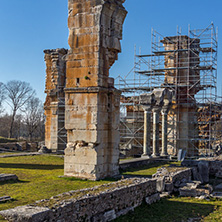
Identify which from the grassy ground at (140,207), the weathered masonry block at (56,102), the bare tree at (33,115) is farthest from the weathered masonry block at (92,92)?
the bare tree at (33,115)

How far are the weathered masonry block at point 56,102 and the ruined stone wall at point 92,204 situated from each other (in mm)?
15290

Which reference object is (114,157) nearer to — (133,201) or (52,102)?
(133,201)

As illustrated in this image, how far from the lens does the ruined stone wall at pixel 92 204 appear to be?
553cm

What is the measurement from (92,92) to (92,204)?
5.38 m

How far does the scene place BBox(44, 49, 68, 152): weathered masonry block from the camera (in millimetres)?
23734

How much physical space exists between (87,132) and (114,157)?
138cm

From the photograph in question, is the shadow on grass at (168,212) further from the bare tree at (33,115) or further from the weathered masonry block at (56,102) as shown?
the bare tree at (33,115)

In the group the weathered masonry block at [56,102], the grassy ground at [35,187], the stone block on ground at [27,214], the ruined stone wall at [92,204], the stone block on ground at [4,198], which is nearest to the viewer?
the stone block on ground at [27,214]

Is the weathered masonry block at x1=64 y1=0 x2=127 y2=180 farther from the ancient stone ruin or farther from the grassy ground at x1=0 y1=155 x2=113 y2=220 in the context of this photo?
the grassy ground at x1=0 y1=155 x2=113 y2=220

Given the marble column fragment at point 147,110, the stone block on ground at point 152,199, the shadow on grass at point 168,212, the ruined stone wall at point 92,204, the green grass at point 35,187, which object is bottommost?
the shadow on grass at point 168,212

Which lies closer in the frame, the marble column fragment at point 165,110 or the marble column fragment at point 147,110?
the marble column fragment at point 147,110

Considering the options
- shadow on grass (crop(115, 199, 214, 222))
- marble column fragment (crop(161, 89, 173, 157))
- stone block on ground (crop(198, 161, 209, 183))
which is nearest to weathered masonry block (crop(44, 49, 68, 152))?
marble column fragment (crop(161, 89, 173, 157))

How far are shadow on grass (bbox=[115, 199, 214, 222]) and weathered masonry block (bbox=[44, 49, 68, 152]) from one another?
50.0 ft

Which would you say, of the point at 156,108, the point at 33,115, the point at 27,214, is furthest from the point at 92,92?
the point at 33,115
